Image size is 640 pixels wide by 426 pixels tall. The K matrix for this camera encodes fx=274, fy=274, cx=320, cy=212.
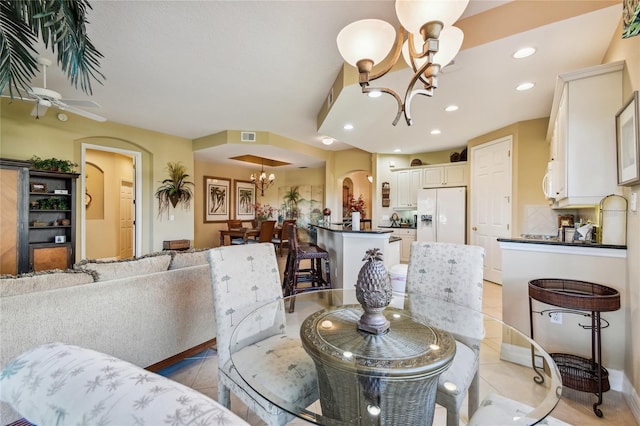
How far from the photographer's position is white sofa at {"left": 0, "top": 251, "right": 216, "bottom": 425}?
4.66ft

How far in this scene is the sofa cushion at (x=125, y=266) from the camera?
1.82 metres

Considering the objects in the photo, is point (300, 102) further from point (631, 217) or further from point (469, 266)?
point (631, 217)

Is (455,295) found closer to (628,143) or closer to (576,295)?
(576,295)

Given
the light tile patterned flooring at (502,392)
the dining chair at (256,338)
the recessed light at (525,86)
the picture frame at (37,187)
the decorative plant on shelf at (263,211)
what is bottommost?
the light tile patterned flooring at (502,392)

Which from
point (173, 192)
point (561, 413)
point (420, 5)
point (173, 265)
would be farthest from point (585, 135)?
point (173, 192)

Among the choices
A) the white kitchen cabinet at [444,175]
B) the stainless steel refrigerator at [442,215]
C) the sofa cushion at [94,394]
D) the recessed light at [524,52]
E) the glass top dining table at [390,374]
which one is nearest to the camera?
the sofa cushion at [94,394]

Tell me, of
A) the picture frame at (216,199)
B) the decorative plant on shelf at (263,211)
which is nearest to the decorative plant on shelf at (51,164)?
the picture frame at (216,199)

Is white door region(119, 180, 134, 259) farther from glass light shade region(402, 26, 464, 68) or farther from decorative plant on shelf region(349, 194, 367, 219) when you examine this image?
glass light shade region(402, 26, 464, 68)

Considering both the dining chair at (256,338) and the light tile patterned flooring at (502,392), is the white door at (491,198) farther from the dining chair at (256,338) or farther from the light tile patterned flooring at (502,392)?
the dining chair at (256,338)

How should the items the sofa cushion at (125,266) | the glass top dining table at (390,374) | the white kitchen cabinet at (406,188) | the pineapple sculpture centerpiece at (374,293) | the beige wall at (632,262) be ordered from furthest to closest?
1. the white kitchen cabinet at (406,188)
2. the sofa cushion at (125,266)
3. the beige wall at (632,262)
4. the pineapple sculpture centerpiece at (374,293)
5. the glass top dining table at (390,374)

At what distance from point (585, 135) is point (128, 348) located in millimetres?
3544

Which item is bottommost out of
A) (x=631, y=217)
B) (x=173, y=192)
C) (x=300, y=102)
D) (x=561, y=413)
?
(x=561, y=413)

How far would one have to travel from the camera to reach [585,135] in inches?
79.7

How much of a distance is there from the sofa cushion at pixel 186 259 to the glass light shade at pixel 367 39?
1767 mm
